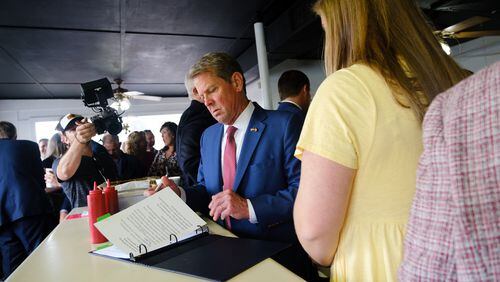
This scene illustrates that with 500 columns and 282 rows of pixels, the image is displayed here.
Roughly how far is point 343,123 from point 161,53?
4.30 meters

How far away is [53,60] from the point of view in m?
4.31

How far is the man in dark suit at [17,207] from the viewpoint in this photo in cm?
232

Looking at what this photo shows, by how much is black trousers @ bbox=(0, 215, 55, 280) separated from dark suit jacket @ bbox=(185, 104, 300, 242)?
70.5 inches

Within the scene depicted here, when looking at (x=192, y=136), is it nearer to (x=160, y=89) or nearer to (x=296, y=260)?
(x=296, y=260)

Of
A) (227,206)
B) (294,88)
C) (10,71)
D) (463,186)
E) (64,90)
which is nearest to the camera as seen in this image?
(463,186)

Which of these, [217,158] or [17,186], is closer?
[217,158]

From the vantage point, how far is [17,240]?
7.82 ft

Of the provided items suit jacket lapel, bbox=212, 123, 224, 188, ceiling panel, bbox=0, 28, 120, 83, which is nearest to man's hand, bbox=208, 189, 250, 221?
suit jacket lapel, bbox=212, 123, 224, 188

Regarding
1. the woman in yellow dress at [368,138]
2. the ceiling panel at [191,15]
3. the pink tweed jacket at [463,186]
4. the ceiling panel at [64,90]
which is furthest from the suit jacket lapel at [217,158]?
→ the ceiling panel at [64,90]

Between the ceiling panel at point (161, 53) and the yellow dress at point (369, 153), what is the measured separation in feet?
11.9

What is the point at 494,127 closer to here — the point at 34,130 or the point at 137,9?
the point at 137,9

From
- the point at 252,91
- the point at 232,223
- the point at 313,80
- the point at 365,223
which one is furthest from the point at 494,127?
the point at 252,91

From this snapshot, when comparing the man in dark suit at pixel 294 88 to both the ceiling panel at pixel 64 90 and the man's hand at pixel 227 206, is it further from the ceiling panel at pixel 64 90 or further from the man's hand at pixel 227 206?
the ceiling panel at pixel 64 90

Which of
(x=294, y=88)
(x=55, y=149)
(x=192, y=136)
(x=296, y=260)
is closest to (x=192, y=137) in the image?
(x=192, y=136)
